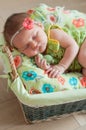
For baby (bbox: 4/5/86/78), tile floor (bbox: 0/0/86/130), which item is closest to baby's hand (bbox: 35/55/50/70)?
baby (bbox: 4/5/86/78)

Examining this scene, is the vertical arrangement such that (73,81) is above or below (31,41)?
below

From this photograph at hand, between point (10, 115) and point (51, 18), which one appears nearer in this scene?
point (10, 115)

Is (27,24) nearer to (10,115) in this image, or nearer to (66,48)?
(66,48)

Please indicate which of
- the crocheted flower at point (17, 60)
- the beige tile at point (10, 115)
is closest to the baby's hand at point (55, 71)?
the crocheted flower at point (17, 60)

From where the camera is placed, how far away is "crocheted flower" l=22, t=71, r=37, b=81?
3.35ft

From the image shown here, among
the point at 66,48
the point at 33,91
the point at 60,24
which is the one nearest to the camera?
the point at 33,91

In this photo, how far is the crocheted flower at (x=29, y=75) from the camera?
1.02 metres

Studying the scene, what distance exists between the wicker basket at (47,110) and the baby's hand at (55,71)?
0.12 metres

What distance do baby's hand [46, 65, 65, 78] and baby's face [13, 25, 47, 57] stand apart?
8 cm

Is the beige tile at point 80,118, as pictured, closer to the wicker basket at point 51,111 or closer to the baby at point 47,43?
the wicker basket at point 51,111

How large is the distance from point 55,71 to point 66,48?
0.11 metres

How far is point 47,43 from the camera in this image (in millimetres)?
1091

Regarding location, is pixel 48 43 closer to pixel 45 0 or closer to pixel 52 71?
pixel 52 71

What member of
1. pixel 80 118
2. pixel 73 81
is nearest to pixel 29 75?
pixel 73 81
